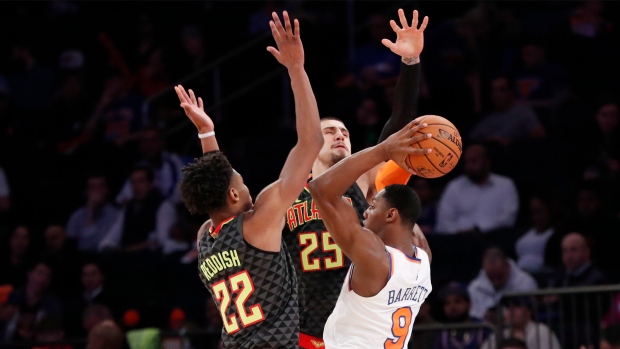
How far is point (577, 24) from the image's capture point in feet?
43.7

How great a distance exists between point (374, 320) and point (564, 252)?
4.40 meters

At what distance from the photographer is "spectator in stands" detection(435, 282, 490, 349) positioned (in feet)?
30.9

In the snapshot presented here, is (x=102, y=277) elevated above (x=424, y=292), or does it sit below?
above

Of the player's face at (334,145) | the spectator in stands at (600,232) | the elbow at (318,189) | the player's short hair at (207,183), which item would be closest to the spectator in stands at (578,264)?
the spectator in stands at (600,232)

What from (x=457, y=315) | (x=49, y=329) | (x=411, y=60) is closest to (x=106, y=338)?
(x=49, y=329)

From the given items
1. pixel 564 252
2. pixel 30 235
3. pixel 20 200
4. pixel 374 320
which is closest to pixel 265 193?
pixel 374 320

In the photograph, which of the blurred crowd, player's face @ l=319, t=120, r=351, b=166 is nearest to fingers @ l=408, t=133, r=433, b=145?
player's face @ l=319, t=120, r=351, b=166

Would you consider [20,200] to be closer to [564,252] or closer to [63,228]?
[63,228]

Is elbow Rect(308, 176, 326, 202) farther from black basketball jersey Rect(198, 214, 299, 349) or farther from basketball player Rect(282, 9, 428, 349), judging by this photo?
basketball player Rect(282, 9, 428, 349)

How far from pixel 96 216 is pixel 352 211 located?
8.16 metres

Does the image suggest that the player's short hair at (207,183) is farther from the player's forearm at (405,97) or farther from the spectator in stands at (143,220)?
the spectator in stands at (143,220)

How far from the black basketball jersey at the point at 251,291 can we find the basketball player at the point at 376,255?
11.9 inches

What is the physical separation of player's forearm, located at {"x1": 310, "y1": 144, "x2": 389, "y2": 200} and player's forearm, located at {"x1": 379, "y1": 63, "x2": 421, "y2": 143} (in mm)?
1150

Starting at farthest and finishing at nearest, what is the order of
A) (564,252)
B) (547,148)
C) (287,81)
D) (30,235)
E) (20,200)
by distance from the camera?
(287,81) < (20,200) < (30,235) < (547,148) < (564,252)
